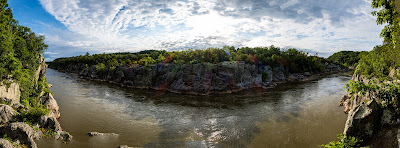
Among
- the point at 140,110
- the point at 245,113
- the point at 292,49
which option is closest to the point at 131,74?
the point at 140,110

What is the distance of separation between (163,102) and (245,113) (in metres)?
13.4

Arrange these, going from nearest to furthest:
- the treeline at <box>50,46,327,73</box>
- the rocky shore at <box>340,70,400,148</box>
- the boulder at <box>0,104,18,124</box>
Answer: the rocky shore at <box>340,70,400,148</box>
the boulder at <box>0,104,18,124</box>
the treeline at <box>50,46,327,73</box>

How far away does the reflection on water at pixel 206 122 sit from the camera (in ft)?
48.8

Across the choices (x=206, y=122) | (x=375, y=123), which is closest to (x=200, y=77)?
(x=206, y=122)

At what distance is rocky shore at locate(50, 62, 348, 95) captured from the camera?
1424 inches

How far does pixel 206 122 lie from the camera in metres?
19.7

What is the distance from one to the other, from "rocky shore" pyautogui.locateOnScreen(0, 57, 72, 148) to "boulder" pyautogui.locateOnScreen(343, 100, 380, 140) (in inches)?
636

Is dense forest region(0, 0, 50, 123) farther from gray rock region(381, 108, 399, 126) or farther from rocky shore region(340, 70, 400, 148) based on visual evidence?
gray rock region(381, 108, 399, 126)

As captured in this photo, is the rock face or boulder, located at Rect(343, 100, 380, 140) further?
the rock face

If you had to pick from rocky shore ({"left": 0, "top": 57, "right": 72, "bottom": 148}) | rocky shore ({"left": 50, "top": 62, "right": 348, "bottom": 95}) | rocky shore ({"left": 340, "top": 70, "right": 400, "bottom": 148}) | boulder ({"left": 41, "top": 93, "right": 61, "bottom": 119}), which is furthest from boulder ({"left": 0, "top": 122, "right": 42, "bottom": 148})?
rocky shore ({"left": 50, "top": 62, "right": 348, "bottom": 95})

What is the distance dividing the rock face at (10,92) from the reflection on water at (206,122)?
15.2ft

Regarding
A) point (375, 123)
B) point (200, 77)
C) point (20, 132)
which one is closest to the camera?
point (375, 123)

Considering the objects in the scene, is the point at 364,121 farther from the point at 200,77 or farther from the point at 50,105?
the point at 200,77

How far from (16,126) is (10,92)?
600 cm
